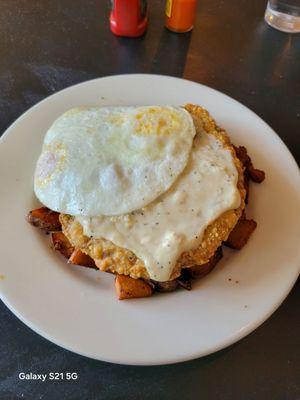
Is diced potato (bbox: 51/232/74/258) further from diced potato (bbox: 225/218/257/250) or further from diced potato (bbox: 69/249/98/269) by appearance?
diced potato (bbox: 225/218/257/250)

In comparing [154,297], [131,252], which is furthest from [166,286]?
[131,252]

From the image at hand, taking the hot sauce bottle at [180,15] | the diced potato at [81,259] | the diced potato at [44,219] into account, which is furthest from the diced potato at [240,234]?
the hot sauce bottle at [180,15]

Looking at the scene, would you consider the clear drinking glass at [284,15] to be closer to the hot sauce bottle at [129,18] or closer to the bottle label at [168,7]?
the bottle label at [168,7]

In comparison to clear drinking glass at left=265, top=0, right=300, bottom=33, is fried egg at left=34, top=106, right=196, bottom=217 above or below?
below

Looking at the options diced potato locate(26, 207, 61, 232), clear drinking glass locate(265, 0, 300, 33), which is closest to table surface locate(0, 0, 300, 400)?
clear drinking glass locate(265, 0, 300, 33)

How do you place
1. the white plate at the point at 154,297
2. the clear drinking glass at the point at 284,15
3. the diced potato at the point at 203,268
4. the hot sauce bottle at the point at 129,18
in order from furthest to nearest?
1. the clear drinking glass at the point at 284,15
2. the hot sauce bottle at the point at 129,18
3. the diced potato at the point at 203,268
4. the white plate at the point at 154,297

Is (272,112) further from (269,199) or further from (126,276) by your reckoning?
(126,276)
